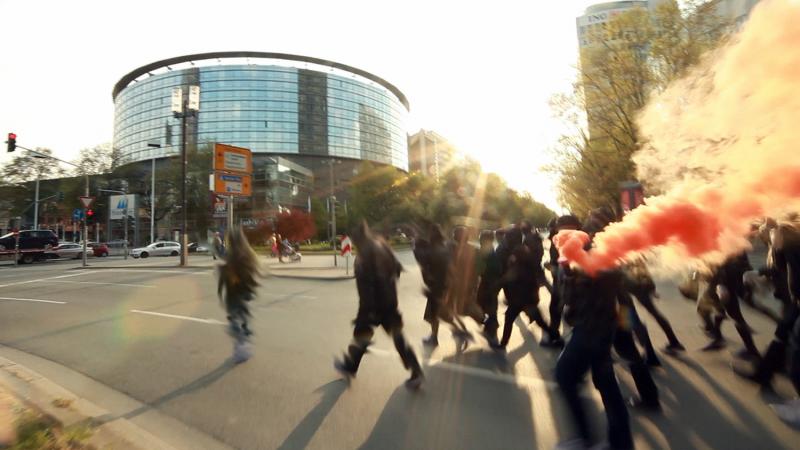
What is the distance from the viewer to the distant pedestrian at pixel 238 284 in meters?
4.93

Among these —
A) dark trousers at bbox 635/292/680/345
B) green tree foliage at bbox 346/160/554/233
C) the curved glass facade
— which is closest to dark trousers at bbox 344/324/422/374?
dark trousers at bbox 635/292/680/345

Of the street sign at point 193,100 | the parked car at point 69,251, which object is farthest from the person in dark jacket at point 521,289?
the parked car at point 69,251

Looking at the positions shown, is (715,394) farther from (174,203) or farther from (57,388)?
(174,203)

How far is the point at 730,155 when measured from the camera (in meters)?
2.17

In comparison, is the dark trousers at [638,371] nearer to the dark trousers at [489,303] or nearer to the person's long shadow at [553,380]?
the person's long shadow at [553,380]

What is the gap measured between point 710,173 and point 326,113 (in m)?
82.1

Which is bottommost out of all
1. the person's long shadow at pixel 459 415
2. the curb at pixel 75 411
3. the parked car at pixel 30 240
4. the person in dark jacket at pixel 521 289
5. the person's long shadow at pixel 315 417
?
the person's long shadow at pixel 459 415

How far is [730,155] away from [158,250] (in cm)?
3788

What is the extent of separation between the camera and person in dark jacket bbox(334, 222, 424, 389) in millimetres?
3781

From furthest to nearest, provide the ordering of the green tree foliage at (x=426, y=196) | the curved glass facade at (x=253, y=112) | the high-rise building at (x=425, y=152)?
the high-rise building at (x=425, y=152) < the curved glass facade at (x=253, y=112) < the green tree foliage at (x=426, y=196)

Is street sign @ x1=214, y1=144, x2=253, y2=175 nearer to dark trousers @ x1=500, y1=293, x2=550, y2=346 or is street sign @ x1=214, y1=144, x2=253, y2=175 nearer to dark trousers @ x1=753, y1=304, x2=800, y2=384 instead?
dark trousers @ x1=500, y1=293, x2=550, y2=346

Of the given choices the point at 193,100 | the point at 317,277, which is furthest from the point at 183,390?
the point at 193,100

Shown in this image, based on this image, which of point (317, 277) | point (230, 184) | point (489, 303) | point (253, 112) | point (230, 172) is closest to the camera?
point (489, 303)

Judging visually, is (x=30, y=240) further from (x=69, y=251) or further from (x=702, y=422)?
(x=702, y=422)
